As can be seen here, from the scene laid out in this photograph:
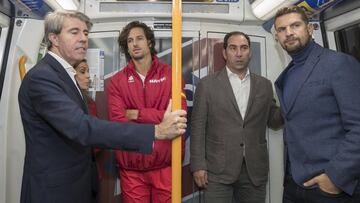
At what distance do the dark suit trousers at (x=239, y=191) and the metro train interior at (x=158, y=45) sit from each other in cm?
58

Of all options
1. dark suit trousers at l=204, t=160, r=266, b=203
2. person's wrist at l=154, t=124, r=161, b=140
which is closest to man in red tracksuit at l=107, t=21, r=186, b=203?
dark suit trousers at l=204, t=160, r=266, b=203

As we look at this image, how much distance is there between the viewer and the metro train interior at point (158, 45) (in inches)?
117

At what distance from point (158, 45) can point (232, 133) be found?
1.33m

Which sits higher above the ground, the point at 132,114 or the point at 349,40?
the point at 349,40

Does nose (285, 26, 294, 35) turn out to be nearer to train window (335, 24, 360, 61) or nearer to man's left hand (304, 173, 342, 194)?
man's left hand (304, 173, 342, 194)

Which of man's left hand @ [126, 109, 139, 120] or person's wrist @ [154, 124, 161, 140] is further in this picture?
man's left hand @ [126, 109, 139, 120]

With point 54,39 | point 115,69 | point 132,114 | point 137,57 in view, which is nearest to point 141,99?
point 132,114

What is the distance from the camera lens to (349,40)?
3.08 meters

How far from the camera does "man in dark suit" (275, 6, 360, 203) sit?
72.7 inches

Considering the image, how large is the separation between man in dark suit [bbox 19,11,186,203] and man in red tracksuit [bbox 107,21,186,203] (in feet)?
2.83

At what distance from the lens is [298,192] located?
7.13ft


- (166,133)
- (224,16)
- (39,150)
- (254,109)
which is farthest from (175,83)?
(224,16)

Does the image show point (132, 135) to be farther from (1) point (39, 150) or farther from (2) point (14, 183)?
(2) point (14, 183)

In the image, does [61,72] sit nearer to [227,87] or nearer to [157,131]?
[157,131]
